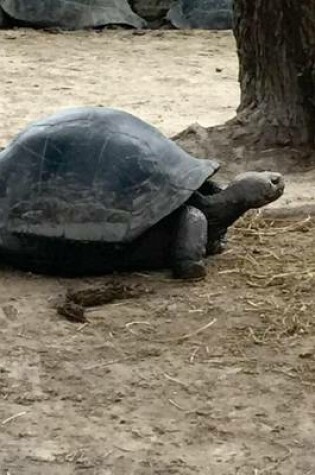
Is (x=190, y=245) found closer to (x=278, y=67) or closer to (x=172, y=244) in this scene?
(x=172, y=244)

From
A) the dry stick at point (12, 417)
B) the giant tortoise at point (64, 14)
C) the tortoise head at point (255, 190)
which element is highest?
the tortoise head at point (255, 190)

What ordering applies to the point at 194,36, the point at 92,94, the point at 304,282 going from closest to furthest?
the point at 304,282
the point at 92,94
the point at 194,36

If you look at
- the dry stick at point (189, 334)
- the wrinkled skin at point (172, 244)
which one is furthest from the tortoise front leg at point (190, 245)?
the dry stick at point (189, 334)

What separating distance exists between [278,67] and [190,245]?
89.0 inches

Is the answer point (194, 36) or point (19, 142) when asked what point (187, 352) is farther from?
point (194, 36)

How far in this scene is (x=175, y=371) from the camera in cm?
414

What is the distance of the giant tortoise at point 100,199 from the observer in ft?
16.5

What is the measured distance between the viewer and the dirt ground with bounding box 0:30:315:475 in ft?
11.7

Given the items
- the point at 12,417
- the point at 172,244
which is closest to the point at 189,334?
the point at 172,244

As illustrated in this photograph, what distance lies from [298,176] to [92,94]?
3367mm

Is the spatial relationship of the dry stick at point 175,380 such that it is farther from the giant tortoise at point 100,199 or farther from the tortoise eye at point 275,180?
the tortoise eye at point 275,180

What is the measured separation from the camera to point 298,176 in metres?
6.91

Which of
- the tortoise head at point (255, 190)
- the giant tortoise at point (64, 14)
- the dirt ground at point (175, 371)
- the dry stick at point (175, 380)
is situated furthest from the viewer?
the giant tortoise at point (64, 14)

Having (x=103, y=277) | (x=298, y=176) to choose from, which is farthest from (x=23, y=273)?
(x=298, y=176)
